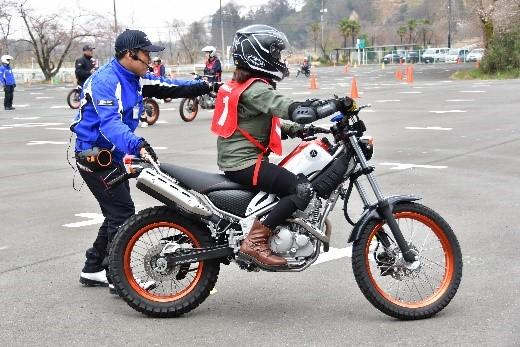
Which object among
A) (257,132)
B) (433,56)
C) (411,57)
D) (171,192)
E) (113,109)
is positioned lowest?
(411,57)

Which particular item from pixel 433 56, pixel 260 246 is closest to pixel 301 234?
pixel 260 246

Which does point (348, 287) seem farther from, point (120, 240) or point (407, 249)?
point (120, 240)

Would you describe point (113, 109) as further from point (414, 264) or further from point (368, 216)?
point (414, 264)

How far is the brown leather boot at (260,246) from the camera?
4934 millimetres

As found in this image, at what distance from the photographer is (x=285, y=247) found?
4965 millimetres

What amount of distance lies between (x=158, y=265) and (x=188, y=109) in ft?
50.3

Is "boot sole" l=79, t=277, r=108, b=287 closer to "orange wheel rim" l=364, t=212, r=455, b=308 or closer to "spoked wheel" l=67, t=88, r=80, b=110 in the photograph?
"orange wheel rim" l=364, t=212, r=455, b=308

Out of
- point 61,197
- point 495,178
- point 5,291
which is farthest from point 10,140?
point 5,291

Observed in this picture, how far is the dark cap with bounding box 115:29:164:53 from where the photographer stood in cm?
536

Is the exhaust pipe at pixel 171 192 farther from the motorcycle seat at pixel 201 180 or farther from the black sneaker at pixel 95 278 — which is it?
the black sneaker at pixel 95 278

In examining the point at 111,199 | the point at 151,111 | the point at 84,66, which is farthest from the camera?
the point at 84,66

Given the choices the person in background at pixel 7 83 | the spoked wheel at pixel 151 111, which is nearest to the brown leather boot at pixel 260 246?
the spoked wheel at pixel 151 111

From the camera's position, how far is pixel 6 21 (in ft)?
196

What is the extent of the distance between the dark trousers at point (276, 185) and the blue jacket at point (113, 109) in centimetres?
77
